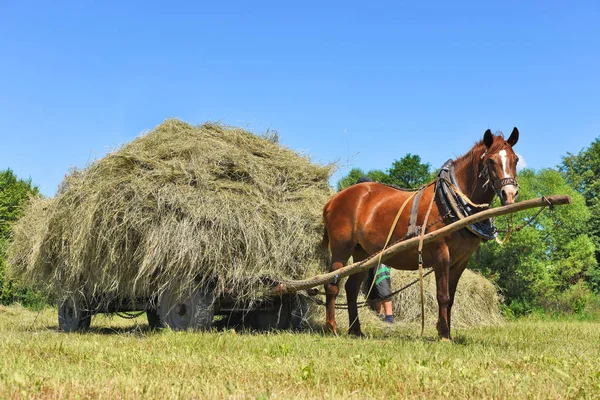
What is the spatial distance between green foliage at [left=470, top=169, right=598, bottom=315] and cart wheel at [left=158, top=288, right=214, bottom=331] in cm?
919

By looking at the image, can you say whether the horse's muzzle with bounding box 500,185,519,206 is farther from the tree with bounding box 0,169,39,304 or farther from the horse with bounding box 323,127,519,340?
the tree with bounding box 0,169,39,304

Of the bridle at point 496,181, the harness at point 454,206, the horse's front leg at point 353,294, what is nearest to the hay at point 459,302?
the horse's front leg at point 353,294

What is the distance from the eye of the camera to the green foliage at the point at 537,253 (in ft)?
53.4

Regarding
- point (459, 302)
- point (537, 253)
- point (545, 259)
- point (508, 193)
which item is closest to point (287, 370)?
point (508, 193)

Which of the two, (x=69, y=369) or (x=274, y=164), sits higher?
(x=274, y=164)

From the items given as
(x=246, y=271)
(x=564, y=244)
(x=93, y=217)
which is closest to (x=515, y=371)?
(x=246, y=271)

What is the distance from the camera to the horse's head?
16.0ft

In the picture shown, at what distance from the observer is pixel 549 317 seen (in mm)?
12766

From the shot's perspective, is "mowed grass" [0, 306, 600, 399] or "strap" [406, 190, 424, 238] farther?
"strap" [406, 190, 424, 238]

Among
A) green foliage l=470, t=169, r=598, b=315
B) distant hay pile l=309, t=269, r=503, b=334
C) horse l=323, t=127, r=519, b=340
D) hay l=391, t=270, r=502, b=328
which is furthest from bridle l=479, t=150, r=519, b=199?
green foliage l=470, t=169, r=598, b=315

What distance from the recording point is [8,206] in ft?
65.4

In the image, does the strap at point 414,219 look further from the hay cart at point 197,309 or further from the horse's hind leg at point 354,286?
the hay cart at point 197,309

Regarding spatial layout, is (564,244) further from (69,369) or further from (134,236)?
(69,369)

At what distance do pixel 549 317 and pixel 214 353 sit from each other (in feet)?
34.9
